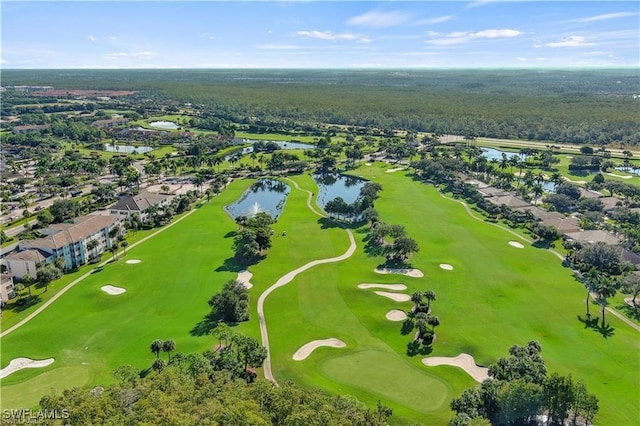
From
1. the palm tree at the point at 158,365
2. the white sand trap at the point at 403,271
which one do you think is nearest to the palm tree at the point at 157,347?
the palm tree at the point at 158,365

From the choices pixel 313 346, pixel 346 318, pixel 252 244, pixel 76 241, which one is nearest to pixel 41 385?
pixel 313 346

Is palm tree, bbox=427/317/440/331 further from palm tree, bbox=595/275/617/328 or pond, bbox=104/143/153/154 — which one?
pond, bbox=104/143/153/154

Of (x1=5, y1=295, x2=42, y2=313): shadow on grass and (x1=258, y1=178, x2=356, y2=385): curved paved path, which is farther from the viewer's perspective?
(x1=5, y1=295, x2=42, y2=313): shadow on grass

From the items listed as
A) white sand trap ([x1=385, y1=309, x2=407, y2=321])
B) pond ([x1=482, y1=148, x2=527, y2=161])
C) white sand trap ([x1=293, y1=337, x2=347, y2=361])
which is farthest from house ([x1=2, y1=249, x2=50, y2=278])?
pond ([x1=482, y1=148, x2=527, y2=161])

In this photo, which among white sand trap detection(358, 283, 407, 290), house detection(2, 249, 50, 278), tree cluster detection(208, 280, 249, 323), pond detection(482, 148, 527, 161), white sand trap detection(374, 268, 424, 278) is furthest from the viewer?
pond detection(482, 148, 527, 161)

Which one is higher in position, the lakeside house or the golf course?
the lakeside house

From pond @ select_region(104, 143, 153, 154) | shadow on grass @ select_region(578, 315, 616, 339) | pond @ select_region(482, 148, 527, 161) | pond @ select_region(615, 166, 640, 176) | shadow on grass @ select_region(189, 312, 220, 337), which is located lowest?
shadow on grass @ select_region(578, 315, 616, 339)

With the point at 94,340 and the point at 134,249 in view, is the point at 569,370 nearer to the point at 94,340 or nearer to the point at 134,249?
the point at 94,340
